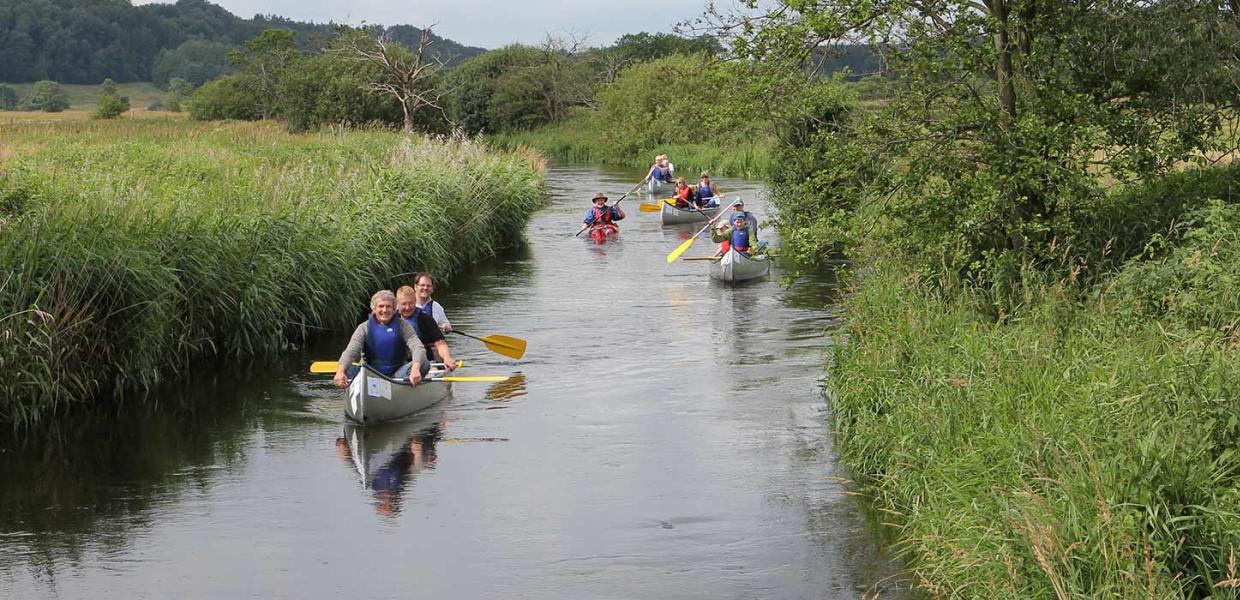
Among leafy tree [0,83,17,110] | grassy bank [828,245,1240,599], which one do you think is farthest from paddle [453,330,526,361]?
leafy tree [0,83,17,110]

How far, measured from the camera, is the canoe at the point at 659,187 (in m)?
40.5

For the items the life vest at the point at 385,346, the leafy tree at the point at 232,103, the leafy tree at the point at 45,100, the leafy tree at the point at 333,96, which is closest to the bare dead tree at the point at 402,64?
the leafy tree at the point at 333,96

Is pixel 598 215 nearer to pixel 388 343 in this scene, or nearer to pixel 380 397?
pixel 388 343

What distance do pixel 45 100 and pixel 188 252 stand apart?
89.1m

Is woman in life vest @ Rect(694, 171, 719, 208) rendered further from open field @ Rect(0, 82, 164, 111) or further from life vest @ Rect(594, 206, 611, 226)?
open field @ Rect(0, 82, 164, 111)

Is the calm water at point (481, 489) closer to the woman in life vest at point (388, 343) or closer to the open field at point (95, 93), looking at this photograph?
the woman in life vest at point (388, 343)

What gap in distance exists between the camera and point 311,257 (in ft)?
55.1

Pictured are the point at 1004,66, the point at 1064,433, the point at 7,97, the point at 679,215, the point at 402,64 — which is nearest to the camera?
the point at 1064,433

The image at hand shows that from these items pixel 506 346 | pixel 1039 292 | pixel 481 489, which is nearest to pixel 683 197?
pixel 506 346

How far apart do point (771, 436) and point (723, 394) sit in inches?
72.0

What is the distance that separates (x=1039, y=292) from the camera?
38.4 ft

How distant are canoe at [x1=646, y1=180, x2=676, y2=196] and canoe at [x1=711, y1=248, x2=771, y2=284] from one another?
18223mm

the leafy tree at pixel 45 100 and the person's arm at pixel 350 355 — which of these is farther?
the leafy tree at pixel 45 100

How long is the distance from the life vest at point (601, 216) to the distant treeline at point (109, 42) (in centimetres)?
7756
